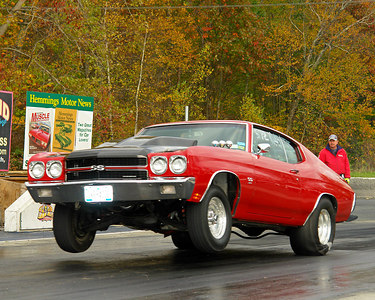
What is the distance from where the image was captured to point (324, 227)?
35.5 feet

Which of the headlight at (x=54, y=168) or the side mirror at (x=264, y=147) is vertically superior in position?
the side mirror at (x=264, y=147)

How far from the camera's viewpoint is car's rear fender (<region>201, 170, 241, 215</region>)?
8.88m

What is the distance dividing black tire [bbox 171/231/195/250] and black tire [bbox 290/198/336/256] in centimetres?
153

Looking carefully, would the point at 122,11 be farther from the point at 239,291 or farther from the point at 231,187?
the point at 239,291

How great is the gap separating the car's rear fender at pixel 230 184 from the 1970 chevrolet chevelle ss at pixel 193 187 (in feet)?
0.04

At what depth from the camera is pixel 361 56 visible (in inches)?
1833

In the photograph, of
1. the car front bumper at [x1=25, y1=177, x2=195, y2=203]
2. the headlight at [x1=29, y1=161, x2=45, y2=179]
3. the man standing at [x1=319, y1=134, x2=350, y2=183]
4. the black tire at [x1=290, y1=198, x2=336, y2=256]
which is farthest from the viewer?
the man standing at [x1=319, y1=134, x2=350, y2=183]

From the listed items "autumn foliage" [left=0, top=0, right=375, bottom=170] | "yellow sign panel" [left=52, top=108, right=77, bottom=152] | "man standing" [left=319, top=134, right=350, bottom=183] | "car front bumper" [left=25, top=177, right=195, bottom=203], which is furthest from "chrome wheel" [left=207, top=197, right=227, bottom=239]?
"autumn foliage" [left=0, top=0, right=375, bottom=170]

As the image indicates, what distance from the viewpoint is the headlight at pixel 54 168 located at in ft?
29.0

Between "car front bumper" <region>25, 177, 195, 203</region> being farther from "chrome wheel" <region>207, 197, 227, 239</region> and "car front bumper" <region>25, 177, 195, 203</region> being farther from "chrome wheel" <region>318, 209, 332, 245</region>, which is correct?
"chrome wheel" <region>318, 209, 332, 245</region>

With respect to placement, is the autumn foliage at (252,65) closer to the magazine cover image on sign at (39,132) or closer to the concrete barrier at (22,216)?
the magazine cover image on sign at (39,132)

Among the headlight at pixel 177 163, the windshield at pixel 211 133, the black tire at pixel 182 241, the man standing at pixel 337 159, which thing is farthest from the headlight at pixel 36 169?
the man standing at pixel 337 159

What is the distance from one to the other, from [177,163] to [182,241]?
3.23 m

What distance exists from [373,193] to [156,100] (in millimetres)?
13919
